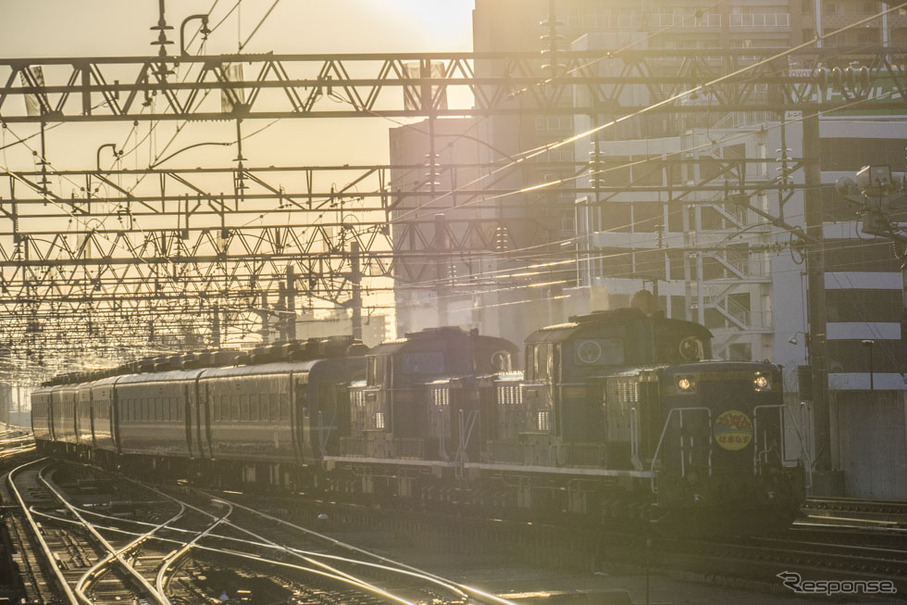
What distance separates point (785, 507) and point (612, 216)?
52336 millimetres

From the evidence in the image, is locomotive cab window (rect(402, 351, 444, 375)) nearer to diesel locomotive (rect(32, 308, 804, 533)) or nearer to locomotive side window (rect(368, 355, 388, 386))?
diesel locomotive (rect(32, 308, 804, 533))

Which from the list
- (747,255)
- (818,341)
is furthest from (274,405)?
(747,255)

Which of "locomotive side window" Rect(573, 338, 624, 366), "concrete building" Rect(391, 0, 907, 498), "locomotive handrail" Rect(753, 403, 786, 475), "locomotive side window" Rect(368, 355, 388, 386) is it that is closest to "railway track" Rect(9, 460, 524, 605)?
"locomotive side window" Rect(368, 355, 388, 386)

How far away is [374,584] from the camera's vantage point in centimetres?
1698

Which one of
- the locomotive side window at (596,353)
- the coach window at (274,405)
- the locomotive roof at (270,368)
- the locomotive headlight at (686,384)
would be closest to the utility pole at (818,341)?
the locomotive side window at (596,353)

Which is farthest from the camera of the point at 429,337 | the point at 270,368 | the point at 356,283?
the point at 356,283

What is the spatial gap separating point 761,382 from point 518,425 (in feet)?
15.5

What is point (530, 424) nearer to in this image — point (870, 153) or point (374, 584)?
point (374, 584)

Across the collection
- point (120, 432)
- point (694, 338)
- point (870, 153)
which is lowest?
point (120, 432)

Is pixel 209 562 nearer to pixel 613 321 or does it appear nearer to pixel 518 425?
pixel 518 425

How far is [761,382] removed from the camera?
1944 cm

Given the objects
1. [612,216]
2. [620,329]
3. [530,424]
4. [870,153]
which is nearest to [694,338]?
[620,329]

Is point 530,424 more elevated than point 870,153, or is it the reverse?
point 870,153

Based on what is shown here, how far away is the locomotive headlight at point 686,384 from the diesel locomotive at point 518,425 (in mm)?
25
